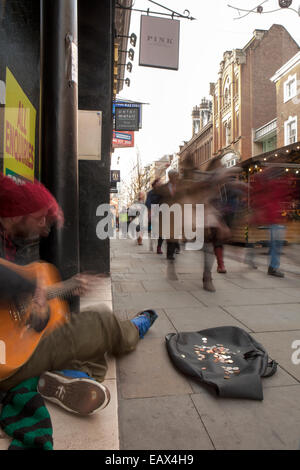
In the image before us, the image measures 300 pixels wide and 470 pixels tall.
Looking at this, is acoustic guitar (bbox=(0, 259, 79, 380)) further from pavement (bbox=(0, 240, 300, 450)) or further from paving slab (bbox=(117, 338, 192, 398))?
paving slab (bbox=(117, 338, 192, 398))

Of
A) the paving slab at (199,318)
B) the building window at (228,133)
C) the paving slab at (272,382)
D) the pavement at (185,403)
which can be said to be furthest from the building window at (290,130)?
the paving slab at (272,382)

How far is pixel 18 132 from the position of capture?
10.3ft

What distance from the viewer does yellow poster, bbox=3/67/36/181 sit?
9.36 feet

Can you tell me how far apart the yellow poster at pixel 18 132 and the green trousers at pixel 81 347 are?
5.35 feet

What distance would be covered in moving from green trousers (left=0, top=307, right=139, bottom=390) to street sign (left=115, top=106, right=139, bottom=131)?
9604 mm

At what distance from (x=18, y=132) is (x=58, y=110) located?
3.74 ft

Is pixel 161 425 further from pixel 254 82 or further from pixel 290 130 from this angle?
pixel 254 82

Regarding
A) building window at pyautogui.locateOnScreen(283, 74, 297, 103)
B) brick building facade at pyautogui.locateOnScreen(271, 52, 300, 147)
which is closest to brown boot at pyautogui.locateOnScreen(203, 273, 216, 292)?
brick building facade at pyautogui.locateOnScreen(271, 52, 300, 147)

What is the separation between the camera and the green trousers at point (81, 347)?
165cm

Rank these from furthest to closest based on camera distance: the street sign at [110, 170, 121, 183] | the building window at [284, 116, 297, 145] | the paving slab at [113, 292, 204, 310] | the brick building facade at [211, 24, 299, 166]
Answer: the brick building facade at [211, 24, 299, 166], the street sign at [110, 170, 121, 183], the building window at [284, 116, 297, 145], the paving slab at [113, 292, 204, 310]

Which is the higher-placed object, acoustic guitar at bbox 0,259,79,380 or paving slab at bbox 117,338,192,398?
acoustic guitar at bbox 0,259,79,380

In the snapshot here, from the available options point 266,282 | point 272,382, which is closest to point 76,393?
point 272,382

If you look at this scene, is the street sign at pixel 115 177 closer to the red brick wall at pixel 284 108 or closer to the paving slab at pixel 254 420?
the red brick wall at pixel 284 108

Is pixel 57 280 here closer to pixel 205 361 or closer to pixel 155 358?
pixel 155 358
